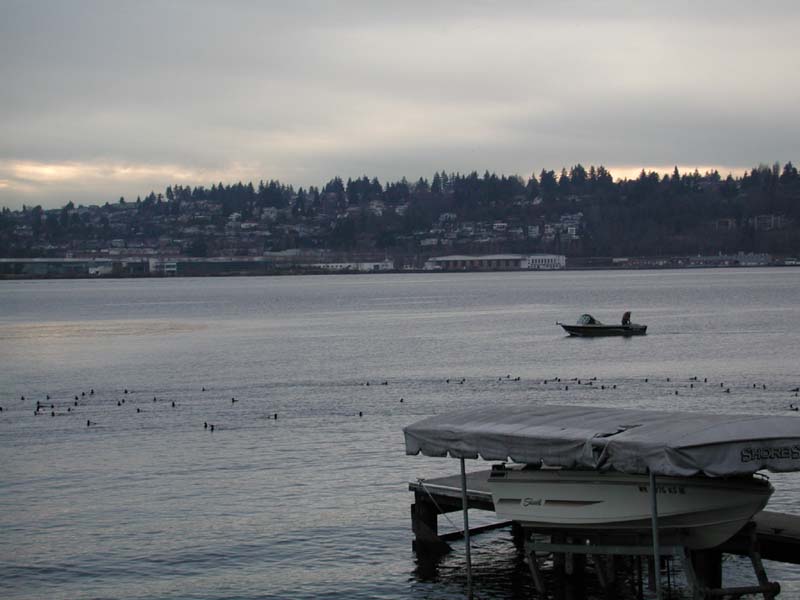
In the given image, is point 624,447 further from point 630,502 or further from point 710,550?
point 710,550

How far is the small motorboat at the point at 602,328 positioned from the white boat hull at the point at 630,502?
80.9 meters

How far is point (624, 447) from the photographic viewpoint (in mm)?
20500

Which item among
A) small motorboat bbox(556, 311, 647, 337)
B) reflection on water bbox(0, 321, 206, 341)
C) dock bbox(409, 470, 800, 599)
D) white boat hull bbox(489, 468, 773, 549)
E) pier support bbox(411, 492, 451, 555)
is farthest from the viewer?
reflection on water bbox(0, 321, 206, 341)

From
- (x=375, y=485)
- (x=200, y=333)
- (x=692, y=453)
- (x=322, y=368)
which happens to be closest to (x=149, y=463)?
(x=375, y=485)

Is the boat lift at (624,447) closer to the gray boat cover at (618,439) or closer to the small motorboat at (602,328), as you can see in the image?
the gray boat cover at (618,439)

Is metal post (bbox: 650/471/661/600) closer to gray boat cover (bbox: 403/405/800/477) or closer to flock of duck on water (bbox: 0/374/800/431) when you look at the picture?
gray boat cover (bbox: 403/405/800/477)

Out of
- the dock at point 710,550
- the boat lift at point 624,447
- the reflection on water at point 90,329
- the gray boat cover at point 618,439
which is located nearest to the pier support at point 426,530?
the dock at point 710,550

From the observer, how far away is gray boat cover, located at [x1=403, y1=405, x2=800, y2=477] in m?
19.8

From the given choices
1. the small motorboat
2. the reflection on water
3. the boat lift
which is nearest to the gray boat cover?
the boat lift

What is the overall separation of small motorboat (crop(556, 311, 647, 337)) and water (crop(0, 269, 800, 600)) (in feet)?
5.54

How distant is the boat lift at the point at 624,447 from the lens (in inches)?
779

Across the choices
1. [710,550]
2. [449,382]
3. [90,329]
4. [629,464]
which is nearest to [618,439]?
[629,464]

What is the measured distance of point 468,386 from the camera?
213ft

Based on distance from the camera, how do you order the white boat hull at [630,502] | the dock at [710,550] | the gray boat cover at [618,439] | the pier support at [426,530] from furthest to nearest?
the pier support at [426,530] < the dock at [710,550] < the white boat hull at [630,502] < the gray boat cover at [618,439]
